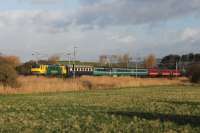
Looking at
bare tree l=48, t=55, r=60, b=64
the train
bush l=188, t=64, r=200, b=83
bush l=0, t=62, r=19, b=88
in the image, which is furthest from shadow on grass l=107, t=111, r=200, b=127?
bare tree l=48, t=55, r=60, b=64

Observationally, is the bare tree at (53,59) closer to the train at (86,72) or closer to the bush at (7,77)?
the train at (86,72)

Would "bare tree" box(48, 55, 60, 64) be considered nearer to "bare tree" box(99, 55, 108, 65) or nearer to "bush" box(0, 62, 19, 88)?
"bare tree" box(99, 55, 108, 65)

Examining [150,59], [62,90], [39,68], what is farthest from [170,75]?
[150,59]

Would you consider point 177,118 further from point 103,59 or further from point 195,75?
point 103,59

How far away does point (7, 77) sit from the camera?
53438 millimetres

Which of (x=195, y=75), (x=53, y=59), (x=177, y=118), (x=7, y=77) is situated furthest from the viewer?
(x=53, y=59)

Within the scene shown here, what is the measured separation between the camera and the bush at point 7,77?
172 feet

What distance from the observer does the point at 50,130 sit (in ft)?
49.1

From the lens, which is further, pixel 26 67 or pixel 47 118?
pixel 26 67

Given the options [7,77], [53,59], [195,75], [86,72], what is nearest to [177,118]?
[7,77]

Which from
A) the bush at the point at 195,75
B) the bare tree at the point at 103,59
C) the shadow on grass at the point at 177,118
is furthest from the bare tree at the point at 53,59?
the shadow on grass at the point at 177,118

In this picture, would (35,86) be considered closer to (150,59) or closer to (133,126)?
(133,126)

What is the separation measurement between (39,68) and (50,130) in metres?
85.4

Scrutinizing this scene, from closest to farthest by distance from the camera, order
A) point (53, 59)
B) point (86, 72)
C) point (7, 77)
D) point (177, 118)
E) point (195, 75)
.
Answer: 1. point (177, 118)
2. point (7, 77)
3. point (195, 75)
4. point (86, 72)
5. point (53, 59)
